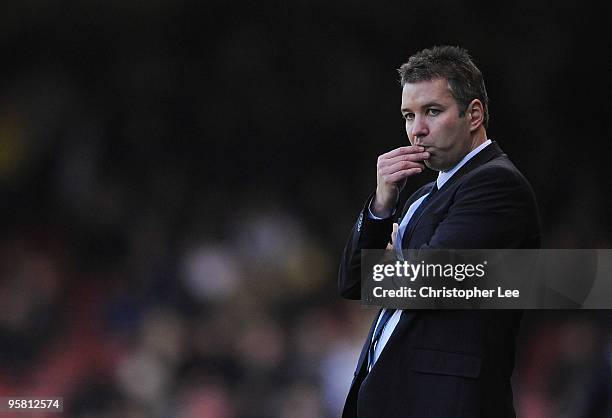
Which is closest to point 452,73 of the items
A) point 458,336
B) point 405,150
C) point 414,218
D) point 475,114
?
point 475,114

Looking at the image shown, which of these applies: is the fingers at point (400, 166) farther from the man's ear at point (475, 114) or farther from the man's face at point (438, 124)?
the man's ear at point (475, 114)

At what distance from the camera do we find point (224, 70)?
3.55m

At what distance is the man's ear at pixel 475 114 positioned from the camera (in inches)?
65.7

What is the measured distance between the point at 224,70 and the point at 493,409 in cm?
236

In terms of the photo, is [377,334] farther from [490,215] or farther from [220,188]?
[220,188]

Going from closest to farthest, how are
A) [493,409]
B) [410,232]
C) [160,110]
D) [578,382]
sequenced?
[493,409] → [410,232] → [578,382] → [160,110]

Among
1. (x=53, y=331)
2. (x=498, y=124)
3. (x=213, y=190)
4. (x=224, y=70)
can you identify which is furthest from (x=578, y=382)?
(x=53, y=331)

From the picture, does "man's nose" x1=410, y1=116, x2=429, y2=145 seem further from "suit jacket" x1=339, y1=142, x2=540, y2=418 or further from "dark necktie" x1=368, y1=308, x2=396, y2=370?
"dark necktie" x1=368, y1=308, x2=396, y2=370

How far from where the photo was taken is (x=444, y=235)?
1.52 metres

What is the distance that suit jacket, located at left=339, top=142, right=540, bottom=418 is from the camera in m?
1.47

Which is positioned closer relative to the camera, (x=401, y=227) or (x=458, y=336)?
(x=458, y=336)

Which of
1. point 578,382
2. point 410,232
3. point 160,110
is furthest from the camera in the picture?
point 160,110

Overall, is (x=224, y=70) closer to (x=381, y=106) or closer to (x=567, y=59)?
(x=381, y=106)

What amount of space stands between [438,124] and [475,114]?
9 cm
